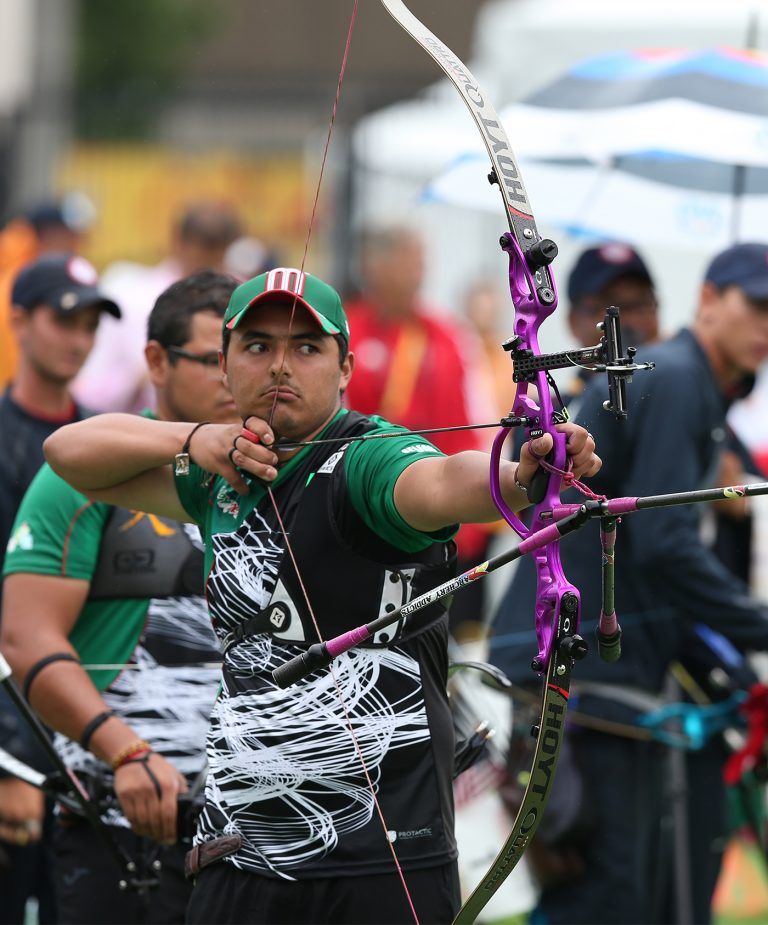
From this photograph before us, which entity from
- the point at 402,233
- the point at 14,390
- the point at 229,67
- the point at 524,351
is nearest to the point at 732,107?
the point at 14,390

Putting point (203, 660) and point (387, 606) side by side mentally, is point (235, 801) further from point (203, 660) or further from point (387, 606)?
point (203, 660)

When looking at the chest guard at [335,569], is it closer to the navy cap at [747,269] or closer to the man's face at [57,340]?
the navy cap at [747,269]

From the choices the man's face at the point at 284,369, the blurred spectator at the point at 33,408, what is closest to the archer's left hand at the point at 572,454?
the man's face at the point at 284,369

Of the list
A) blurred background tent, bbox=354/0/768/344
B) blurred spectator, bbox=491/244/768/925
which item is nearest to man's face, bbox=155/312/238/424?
blurred spectator, bbox=491/244/768/925

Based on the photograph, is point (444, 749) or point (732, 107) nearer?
point (444, 749)

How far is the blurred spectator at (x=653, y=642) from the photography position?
4.71 m

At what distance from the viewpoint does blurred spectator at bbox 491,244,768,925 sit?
4.71m

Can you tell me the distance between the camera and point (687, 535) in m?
4.71

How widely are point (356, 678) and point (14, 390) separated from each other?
247cm

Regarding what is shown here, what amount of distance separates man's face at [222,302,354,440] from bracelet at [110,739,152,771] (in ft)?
3.28

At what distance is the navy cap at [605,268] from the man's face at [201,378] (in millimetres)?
1780

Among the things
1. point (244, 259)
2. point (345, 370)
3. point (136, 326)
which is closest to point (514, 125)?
point (345, 370)

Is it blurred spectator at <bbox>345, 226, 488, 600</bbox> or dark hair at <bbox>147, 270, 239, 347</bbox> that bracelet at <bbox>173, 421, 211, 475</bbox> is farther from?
blurred spectator at <bbox>345, 226, 488, 600</bbox>

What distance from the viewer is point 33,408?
5180mm
